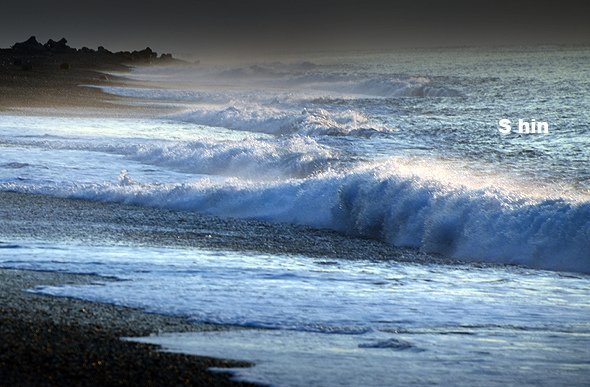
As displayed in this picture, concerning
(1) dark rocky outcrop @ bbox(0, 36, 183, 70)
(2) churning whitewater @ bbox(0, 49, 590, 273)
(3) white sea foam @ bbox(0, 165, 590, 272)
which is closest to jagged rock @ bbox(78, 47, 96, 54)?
(1) dark rocky outcrop @ bbox(0, 36, 183, 70)

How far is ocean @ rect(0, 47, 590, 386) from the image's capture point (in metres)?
6.44

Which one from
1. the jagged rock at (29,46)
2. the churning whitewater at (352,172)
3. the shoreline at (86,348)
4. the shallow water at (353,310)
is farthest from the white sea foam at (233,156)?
the jagged rock at (29,46)

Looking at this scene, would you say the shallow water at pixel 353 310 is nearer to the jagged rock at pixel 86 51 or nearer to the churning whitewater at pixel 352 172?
the churning whitewater at pixel 352 172

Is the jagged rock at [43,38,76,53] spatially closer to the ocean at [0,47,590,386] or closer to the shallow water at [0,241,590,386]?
the ocean at [0,47,590,386]

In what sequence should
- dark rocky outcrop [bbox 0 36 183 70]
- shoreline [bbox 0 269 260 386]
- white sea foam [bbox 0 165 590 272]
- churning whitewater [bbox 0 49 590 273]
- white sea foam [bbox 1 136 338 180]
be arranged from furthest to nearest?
dark rocky outcrop [bbox 0 36 183 70], white sea foam [bbox 1 136 338 180], churning whitewater [bbox 0 49 590 273], white sea foam [bbox 0 165 590 272], shoreline [bbox 0 269 260 386]

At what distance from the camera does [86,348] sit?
19.9 feet

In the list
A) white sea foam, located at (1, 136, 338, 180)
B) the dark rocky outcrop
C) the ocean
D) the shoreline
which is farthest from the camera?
the dark rocky outcrop

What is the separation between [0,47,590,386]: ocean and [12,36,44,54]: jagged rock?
76936 mm

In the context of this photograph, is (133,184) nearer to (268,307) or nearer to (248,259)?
(248,259)

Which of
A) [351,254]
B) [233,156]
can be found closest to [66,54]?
[233,156]

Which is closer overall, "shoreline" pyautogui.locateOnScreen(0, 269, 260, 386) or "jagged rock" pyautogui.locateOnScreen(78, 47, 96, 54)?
"shoreline" pyautogui.locateOnScreen(0, 269, 260, 386)

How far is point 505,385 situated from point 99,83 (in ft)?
167

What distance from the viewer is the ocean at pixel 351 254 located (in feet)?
21.1

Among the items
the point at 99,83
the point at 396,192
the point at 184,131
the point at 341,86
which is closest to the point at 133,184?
the point at 396,192
